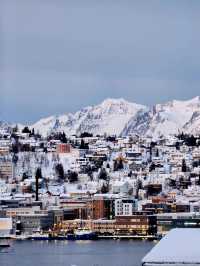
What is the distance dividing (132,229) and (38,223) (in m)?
3.12

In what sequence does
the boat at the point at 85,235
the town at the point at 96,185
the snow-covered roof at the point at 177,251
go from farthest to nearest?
the town at the point at 96,185, the boat at the point at 85,235, the snow-covered roof at the point at 177,251

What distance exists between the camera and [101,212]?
4672 centimetres

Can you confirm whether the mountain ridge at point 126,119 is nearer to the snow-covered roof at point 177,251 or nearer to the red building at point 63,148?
the red building at point 63,148

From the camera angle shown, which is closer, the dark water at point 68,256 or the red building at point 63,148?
the dark water at point 68,256

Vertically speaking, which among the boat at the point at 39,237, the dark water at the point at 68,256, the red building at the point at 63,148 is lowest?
the dark water at the point at 68,256

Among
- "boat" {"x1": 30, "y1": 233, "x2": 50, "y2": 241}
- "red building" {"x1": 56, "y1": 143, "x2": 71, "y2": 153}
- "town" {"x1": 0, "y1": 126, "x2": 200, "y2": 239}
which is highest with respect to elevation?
"red building" {"x1": 56, "y1": 143, "x2": 71, "y2": 153}

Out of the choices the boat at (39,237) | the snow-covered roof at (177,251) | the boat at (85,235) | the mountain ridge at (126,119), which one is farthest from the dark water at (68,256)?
the mountain ridge at (126,119)

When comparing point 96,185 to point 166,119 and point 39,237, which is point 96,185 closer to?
point 39,237

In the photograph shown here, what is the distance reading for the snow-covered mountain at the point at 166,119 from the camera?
4257 inches

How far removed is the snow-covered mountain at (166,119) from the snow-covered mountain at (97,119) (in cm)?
146

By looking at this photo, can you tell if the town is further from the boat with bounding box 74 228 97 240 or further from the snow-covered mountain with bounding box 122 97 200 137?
the snow-covered mountain with bounding box 122 97 200 137

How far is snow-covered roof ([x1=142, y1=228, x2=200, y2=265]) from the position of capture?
549 inches

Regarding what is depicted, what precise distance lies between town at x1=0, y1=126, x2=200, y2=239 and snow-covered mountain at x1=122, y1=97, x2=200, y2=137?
33.8 meters

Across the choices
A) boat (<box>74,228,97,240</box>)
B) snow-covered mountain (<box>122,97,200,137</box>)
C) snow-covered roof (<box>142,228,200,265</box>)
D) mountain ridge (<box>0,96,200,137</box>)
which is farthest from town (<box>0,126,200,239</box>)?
mountain ridge (<box>0,96,200,137</box>)
